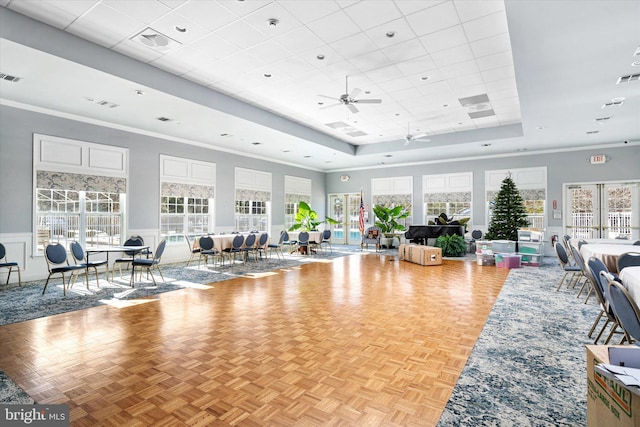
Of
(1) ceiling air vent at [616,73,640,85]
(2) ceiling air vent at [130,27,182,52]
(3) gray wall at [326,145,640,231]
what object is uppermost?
(2) ceiling air vent at [130,27,182,52]

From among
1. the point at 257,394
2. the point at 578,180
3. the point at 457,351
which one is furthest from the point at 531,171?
the point at 257,394

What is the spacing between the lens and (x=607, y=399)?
1662 millimetres

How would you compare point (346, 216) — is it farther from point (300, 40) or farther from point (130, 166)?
point (300, 40)

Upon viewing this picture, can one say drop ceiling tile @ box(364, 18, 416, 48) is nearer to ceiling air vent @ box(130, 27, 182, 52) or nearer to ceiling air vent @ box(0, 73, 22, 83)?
ceiling air vent @ box(130, 27, 182, 52)

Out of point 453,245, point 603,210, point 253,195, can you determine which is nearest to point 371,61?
point 453,245

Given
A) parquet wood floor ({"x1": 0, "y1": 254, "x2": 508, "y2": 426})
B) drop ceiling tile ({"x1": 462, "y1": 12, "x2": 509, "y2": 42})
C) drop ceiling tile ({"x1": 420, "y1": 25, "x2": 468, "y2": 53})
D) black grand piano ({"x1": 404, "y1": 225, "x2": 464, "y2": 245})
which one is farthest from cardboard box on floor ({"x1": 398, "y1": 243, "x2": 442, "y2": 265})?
drop ceiling tile ({"x1": 462, "y1": 12, "x2": 509, "y2": 42})

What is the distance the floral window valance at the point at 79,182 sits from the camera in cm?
725

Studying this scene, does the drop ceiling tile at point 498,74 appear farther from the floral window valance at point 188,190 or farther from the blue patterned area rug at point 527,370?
the floral window valance at point 188,190

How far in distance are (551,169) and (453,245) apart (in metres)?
4.27

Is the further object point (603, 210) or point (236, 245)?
point (603, 210)

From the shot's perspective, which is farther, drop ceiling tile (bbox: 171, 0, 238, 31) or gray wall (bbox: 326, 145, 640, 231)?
gray wall (bbox: 326, 145, 640, 231)

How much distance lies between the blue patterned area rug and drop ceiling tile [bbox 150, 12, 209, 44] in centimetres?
540

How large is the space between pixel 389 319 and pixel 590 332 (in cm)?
223

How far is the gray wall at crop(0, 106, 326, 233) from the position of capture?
6750 millimetres
